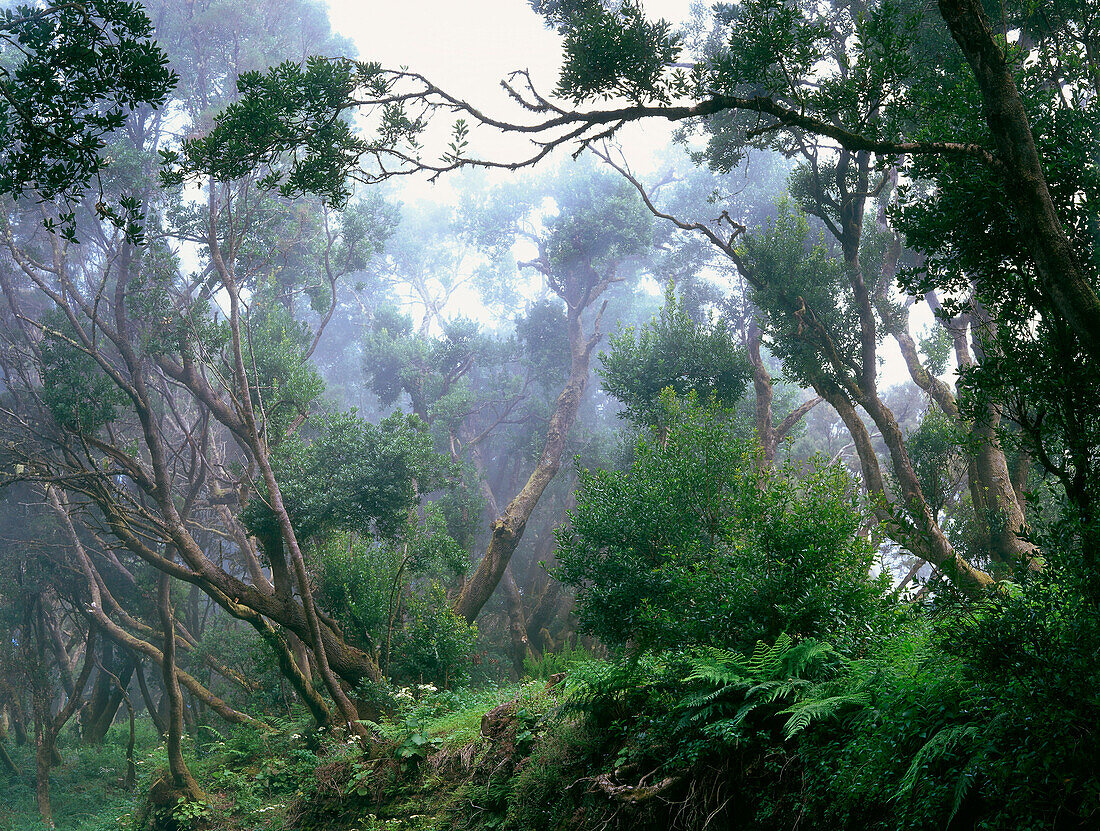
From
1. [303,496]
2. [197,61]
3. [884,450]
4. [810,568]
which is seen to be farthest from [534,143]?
[884,450]

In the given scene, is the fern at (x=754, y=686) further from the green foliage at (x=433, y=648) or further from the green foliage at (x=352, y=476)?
the green foliage at (x=352, y=476)

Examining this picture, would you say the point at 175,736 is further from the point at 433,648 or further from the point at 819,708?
the point at 819,708

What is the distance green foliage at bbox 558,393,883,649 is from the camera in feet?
17.8

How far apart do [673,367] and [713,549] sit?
975 cm

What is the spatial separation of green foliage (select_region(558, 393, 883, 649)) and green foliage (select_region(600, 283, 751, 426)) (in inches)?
247

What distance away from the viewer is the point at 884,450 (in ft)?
112

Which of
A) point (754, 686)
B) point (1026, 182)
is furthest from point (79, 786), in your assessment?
point (1026, 182)

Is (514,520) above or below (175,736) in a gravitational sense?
above

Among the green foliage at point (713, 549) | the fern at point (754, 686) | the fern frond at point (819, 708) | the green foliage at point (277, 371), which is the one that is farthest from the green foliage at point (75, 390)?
the fern frond at point (819, 708)

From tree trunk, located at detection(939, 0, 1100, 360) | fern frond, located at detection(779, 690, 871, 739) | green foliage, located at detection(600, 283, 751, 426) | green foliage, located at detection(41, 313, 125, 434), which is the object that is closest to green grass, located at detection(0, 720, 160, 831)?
green foliage, located at detection(41, 313, 125, 434)

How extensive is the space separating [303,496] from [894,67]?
12946 millimetres

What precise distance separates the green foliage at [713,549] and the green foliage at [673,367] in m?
6.26

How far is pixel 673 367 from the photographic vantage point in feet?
55.7

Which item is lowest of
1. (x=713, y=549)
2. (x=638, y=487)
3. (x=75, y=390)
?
(x=713, y=549)
